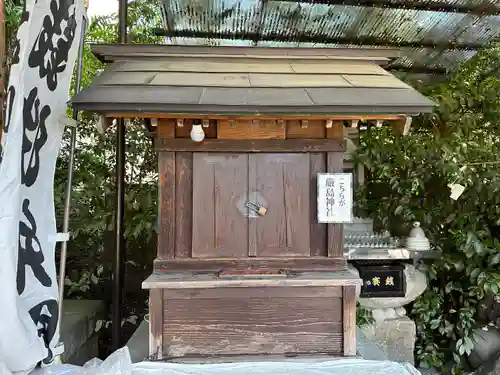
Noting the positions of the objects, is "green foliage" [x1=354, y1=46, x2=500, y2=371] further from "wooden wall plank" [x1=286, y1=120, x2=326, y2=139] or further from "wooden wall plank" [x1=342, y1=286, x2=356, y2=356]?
"wooden wall plank" [x1=342, y1=286, x2=356, y2=356]

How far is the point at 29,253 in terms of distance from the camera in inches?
120

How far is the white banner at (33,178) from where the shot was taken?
107 inches

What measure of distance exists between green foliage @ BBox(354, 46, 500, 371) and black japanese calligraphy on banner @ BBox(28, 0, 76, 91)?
3568 mm

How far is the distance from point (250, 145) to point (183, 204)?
0.75 meters

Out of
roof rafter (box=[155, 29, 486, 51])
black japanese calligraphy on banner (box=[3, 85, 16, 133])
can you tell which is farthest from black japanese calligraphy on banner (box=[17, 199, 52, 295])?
roof rafter (box=[155, 29, 486, 51])

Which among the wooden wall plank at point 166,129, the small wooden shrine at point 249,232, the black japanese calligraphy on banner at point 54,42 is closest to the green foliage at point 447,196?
the small wooden shrine at point 249,232

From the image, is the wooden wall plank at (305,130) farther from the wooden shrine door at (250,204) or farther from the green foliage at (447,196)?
the green foliage at (447,196)

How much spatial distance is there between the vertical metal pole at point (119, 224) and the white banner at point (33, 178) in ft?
5.01

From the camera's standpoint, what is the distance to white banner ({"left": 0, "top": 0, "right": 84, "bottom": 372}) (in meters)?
2.71

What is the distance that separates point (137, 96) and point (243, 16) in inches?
127

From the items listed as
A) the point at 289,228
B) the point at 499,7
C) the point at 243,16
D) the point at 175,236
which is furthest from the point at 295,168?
the point at 499,7

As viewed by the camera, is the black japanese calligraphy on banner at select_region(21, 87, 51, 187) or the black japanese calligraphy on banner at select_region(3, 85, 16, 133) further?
the black japanese calligraphy on banner at select_region(21, 87, 51, 187)

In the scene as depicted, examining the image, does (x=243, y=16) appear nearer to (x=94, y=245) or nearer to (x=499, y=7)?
(x=499, y=7)

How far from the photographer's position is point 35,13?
311 cm
